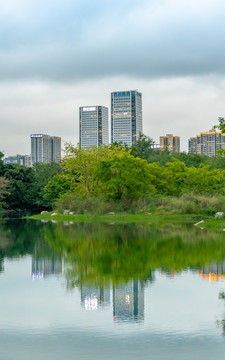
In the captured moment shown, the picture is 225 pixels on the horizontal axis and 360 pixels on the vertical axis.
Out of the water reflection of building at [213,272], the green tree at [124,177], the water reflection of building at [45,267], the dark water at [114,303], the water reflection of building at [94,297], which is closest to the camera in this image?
the dark water at [114,303]

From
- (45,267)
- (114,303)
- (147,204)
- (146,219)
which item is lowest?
(146,219)

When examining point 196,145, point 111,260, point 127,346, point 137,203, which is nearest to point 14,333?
point 127,346

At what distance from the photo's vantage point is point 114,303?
36.8 feet

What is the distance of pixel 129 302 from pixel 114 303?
1.06 ft

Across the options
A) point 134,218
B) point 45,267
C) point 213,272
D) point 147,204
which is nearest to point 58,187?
point 147,204

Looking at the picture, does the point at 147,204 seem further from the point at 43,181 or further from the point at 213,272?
the point at 213,272

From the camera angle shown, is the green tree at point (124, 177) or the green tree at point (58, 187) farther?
the green tree at point (58, 187)

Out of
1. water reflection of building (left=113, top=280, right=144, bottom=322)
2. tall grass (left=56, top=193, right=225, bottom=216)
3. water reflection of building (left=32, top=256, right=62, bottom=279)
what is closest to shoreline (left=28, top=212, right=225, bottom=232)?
tall grass (left=56, top=193, right=225, bottom=216)

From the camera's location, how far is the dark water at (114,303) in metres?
8.14

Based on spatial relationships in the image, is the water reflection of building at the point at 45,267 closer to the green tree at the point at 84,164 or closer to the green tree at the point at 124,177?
the green tree at the point at 124,177

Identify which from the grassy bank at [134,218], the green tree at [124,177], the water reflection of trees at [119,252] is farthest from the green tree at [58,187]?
the water reflection of trees at [119,252]

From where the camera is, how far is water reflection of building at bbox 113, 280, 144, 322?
10.1m

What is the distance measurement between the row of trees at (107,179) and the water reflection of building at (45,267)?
28.6 metres

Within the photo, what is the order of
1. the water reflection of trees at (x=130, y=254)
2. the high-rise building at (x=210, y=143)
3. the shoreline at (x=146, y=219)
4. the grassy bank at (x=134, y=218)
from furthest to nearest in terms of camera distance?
1. the high-rise building at (x=210, y=143)
2. the grassy bank at (x=134, y=218)
3. the shoreline at (x=146, y=219)
4. the water reflection of trees at (x=130, y=254)
